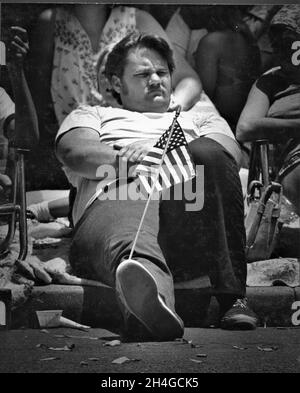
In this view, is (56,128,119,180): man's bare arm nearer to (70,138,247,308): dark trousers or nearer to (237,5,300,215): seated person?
(70,138,247,308): dark trousers

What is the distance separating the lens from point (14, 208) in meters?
4.30

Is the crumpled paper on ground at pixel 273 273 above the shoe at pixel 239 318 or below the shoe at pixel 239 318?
above

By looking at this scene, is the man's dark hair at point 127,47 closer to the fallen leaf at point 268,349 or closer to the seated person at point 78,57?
the seated person at point 78,57

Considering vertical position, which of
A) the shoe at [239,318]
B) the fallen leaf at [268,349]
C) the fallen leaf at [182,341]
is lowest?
the fallen leaf at [268,349]

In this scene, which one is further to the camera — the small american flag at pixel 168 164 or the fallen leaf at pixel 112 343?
the small american flag at pixel 168 164

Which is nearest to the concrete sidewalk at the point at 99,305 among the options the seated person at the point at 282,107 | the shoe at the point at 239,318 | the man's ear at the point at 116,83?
the shoe at the point at 239,318

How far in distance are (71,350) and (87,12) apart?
1.98 metres

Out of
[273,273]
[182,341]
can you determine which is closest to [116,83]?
[273,273]

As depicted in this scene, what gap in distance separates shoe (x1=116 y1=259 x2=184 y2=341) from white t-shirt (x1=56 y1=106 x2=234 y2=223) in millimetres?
611

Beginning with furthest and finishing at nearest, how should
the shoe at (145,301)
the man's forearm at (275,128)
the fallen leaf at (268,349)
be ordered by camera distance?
1. the man's forearm at (275,128)
2. the fallen leaf at (268,349)
3. the shoe at (145,301)

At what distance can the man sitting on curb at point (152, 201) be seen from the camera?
4.11 m

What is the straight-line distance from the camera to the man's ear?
4.38 metres

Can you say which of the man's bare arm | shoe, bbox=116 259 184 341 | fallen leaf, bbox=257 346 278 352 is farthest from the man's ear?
fallen leaf, bbox=257 346 278 352
